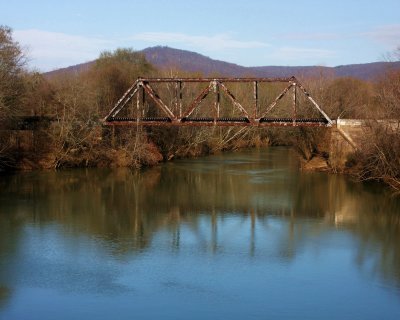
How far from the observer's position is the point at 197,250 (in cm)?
1878

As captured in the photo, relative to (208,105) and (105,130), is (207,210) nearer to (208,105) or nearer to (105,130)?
(105,130)

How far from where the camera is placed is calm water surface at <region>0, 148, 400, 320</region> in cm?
1383

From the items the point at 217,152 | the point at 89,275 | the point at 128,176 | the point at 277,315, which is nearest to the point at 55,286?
the point at 89,275

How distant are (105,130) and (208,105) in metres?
15.3

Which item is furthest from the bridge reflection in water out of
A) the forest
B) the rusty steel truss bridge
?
the rusty steel truss bridge

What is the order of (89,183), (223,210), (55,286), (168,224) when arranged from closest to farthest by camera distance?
(55,286), (168,224), (223,210), (89,183)

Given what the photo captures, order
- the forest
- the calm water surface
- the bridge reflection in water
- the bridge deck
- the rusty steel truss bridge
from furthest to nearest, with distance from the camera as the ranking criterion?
the rusty steel truss bridge, the bridge deck, the forest, the bridge reflection in water, the calm water surface

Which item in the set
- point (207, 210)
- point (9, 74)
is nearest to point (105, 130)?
point (9, 74)

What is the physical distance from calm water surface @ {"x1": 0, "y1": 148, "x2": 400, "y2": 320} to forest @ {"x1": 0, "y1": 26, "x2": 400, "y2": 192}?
3102 millimetres

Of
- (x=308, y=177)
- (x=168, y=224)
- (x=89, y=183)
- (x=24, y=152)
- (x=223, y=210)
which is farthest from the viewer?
(x=24, y=152)

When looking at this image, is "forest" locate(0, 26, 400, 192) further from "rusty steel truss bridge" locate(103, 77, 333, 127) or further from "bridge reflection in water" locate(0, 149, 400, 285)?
"bridge reflection in water" locate(0, 149, 400, 285)

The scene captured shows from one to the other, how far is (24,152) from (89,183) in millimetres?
8235

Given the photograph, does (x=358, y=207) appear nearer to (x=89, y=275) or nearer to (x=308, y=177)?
(x=308, y=177)

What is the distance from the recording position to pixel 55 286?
Result: 583 inches
